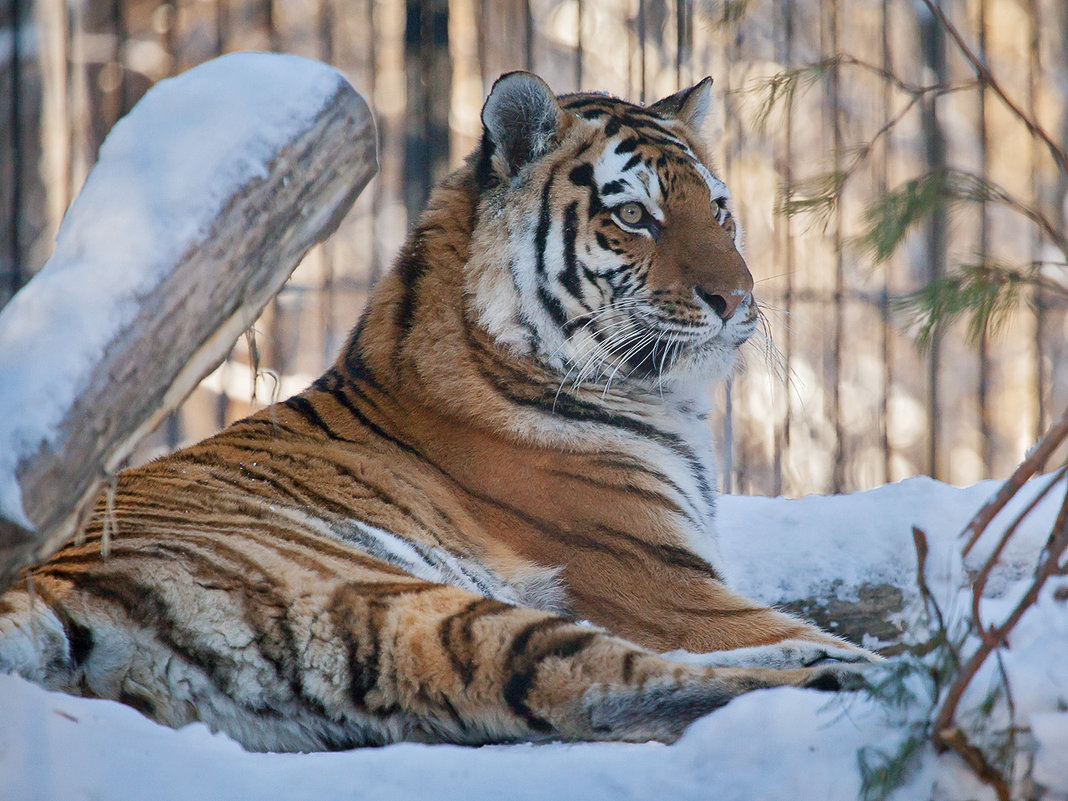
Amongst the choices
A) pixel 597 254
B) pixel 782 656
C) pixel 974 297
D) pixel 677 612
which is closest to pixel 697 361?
pixel 597 254

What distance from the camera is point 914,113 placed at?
5.47m

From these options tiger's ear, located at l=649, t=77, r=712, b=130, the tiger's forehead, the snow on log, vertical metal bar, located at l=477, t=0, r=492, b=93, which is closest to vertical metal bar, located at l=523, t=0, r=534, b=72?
vertical metal bar, located at l=477, t=0, r=492, b=93

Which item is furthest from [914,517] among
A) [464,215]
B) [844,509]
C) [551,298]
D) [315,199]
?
[315,199]

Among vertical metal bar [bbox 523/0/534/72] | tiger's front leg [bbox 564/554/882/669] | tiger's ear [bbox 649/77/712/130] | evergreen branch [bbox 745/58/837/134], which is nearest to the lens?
evergreen branch [bbox 745/58/837/134]

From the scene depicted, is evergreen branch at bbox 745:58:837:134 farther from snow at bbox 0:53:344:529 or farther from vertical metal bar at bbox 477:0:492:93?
vertical metal bar at bbox 477:0:492:93

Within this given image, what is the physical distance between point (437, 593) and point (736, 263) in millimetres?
1010

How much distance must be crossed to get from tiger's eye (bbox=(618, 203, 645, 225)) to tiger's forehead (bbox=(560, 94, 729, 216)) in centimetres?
1

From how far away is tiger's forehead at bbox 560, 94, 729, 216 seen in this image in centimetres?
218

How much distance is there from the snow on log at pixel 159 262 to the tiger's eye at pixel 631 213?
661 mm

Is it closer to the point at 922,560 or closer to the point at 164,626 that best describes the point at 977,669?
the point at 922,560

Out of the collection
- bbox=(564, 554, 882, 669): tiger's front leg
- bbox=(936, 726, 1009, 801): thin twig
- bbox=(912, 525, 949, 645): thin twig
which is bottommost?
bbox=(564, 554, 882, 669): tiger's front leg

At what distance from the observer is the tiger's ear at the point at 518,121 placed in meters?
2.13

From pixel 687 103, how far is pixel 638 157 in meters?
0.37

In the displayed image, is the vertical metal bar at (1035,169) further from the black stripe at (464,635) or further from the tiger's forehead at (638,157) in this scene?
the black stripe at (464,635)
